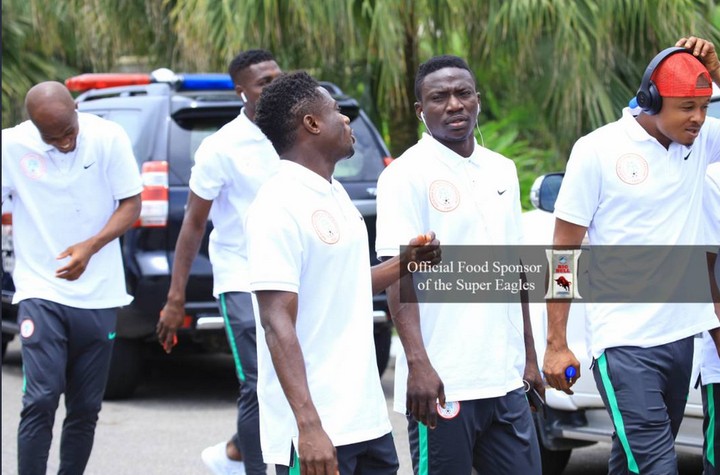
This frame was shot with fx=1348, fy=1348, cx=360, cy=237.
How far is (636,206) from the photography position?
4.70m

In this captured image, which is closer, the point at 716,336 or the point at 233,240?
the point at 716,336

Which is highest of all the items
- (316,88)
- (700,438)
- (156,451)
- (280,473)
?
(316,88)

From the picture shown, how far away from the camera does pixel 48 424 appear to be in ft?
19.1

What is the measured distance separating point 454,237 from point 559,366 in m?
0.65

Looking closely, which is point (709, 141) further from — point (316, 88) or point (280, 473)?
point (280, 473)

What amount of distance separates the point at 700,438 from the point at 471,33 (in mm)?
5343

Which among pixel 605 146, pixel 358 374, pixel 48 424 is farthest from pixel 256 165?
pixel 358 374

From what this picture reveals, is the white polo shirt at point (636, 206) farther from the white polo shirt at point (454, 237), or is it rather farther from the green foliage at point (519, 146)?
the green foliage at point (519, 146)

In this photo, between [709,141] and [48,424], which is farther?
[48,424]

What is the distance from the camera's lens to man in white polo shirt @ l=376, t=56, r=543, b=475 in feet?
14.6

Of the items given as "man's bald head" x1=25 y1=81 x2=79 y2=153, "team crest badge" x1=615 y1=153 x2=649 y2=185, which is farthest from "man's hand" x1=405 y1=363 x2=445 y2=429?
"man's bald head" x1=25 y1=81 x2=79 y2=153

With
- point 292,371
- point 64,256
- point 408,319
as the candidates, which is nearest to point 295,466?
point 292,371

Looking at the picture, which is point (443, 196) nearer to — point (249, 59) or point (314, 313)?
point (314, 313)

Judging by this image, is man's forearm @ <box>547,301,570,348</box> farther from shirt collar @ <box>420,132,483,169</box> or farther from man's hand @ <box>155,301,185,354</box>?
man's hand @ <box>155,301,185,354</box>
